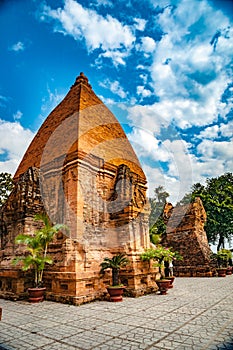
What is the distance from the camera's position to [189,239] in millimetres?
18172

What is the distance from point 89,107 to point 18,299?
29.5ft

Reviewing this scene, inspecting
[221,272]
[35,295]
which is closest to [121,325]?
[35,295]

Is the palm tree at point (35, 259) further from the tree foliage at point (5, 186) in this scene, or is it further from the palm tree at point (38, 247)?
the tree foliage at point (5, 186)

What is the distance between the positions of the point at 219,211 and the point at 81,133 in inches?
690

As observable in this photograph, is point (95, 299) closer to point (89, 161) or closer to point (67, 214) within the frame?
point (67, 214)

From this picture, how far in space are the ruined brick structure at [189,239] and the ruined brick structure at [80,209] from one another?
7956 millimetres

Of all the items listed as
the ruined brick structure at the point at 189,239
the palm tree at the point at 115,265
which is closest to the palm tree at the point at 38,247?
the palm tree at the point at 115,265

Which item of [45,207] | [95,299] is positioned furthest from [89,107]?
[95,299]

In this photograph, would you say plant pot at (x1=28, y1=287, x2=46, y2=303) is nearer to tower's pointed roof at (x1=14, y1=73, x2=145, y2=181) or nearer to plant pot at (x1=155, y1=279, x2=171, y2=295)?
plant pot at (x1=155, y1=279, x2=171, y2=295)

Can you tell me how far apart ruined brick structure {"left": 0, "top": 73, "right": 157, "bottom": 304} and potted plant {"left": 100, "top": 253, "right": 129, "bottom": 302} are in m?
0.38

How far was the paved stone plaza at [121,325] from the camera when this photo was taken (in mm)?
4184

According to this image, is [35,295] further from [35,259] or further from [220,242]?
[220,242]

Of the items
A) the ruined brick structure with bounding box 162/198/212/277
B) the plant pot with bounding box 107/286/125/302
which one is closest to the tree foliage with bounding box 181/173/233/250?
the ruined brick structure with bounding box 162/198/212/277

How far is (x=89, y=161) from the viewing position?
10461 mm
